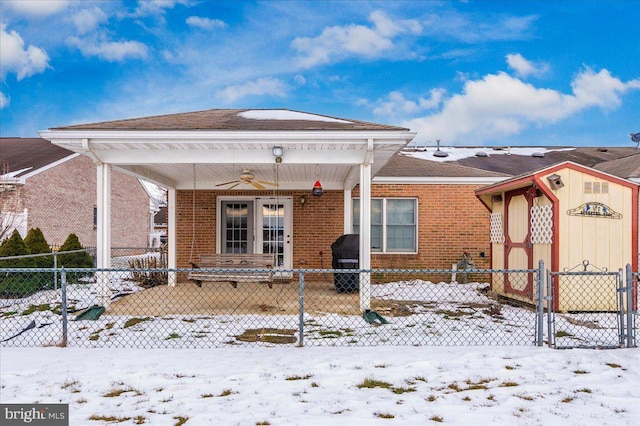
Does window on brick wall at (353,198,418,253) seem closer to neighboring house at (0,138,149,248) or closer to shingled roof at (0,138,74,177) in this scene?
neighboring house at (0,138,149,248)

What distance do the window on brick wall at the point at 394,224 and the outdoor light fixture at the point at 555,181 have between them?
15.8ft

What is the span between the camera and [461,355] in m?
5.00

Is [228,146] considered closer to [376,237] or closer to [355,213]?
[355,213]

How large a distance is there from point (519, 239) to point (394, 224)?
400 cm

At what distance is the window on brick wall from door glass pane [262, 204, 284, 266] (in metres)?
2.46

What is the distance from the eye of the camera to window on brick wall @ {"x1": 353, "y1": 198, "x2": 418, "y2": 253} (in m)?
12.4

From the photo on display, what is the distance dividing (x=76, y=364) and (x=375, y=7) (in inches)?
769

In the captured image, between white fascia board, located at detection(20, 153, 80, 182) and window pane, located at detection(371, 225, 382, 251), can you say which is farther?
white fascia board, located at detection(20, 153, 80, 182)

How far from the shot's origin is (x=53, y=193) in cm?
1838

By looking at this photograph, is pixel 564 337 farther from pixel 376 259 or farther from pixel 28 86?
pixel 28 86

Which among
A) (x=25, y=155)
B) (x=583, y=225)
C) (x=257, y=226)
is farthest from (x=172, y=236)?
(x=25, y=155)

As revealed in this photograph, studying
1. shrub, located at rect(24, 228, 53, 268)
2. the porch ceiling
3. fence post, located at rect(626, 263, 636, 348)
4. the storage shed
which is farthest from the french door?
fence post, located at rect(626, 263, 636, 348)

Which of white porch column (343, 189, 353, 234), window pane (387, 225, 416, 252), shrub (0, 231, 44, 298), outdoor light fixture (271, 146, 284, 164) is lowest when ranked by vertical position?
shrub (0, 231, 44, 298)

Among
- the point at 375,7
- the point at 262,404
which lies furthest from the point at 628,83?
the point at 262,404
